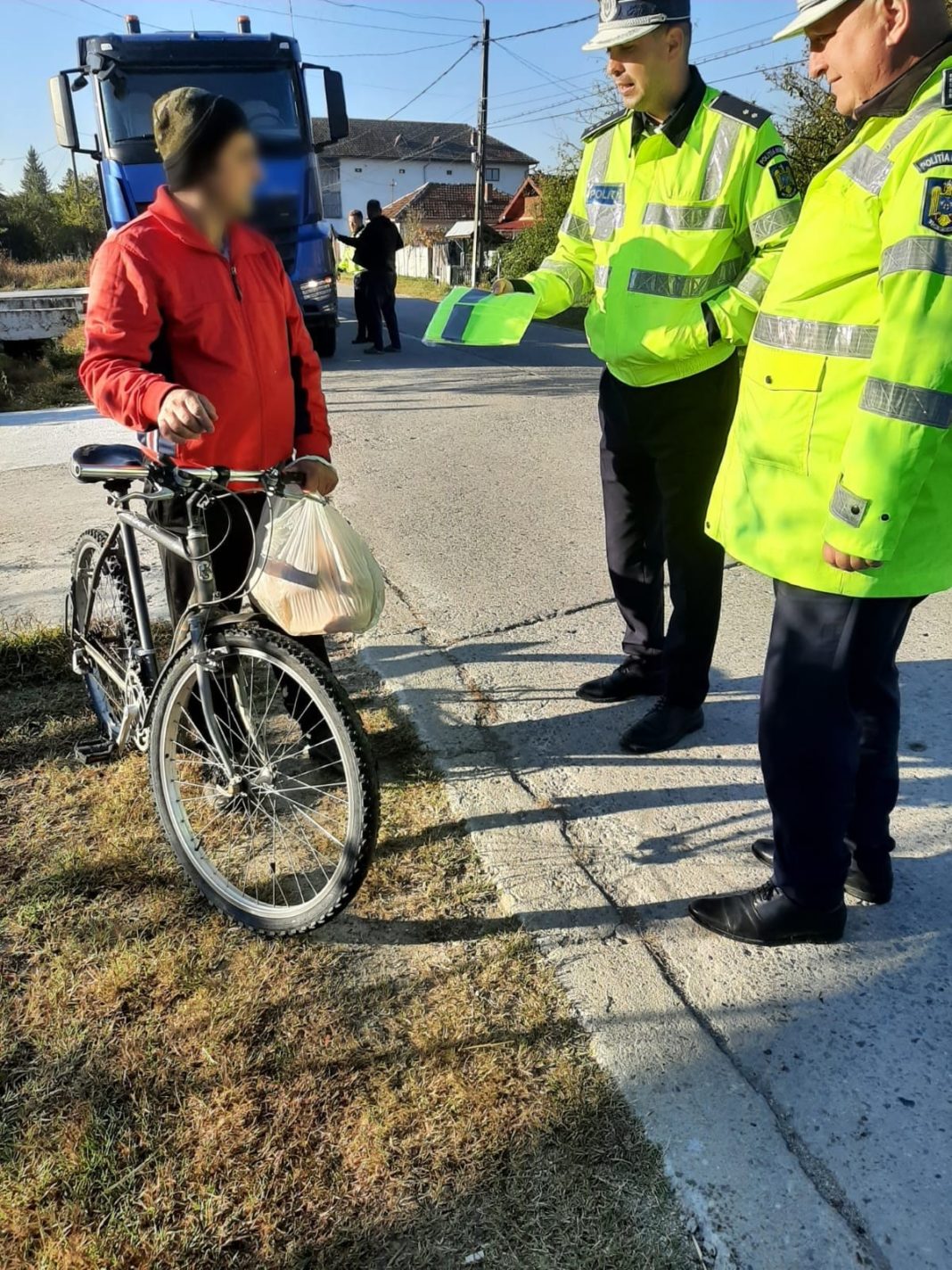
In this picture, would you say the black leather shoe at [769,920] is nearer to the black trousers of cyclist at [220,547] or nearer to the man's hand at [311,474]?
the black trousers of cyclist at [220,547]

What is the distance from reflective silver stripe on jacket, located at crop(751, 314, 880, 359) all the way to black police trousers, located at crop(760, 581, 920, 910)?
483mm

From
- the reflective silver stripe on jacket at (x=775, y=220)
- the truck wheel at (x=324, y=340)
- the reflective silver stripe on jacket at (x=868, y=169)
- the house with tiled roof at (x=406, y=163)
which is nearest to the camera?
the reflective silver stripe on jacket at (x=868, y=169)

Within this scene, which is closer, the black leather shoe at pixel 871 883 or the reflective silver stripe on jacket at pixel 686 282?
the black leather shoe at pixel 871 883

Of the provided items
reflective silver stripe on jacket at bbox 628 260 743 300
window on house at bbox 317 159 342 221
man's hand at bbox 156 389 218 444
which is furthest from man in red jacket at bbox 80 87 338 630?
window on house at bbox 317 159 342 221

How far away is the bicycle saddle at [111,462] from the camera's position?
2238 mm

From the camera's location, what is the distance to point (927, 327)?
1.50 metres

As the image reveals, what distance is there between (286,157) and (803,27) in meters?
9.11

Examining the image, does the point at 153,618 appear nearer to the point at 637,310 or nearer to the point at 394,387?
the point at 637,310

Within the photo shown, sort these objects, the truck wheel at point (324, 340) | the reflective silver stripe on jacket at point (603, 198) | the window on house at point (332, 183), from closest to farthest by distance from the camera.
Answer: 1. the reflective silver stripe on jacket at point (603, 198)
2. the truck wheel at point (324, 340)
3. the window on house at point (332, 183)

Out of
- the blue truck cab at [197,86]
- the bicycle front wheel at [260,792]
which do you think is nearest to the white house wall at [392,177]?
the blue truck cab at [197,86]

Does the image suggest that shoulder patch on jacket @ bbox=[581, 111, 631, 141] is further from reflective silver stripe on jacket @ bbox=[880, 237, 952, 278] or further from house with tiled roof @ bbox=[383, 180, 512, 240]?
house with tiled roof @ bbox=[383, 180, 512, 240]

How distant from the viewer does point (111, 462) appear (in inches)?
88.4

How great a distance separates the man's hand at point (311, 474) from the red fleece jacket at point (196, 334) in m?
0.15

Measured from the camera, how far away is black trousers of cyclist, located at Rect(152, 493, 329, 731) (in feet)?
8.14
